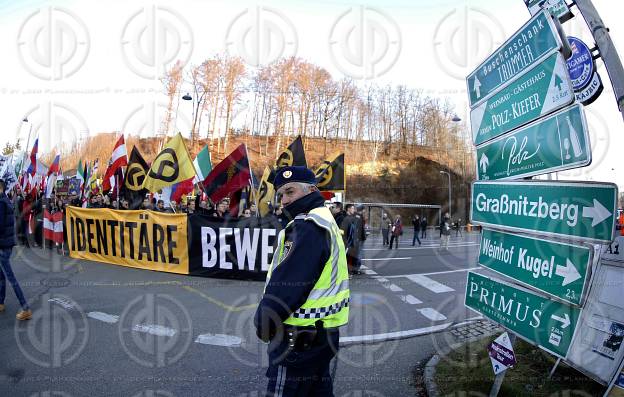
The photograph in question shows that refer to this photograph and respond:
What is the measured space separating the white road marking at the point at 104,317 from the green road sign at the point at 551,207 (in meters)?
4.82

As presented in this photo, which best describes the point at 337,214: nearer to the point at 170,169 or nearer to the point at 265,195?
the point at 265,195

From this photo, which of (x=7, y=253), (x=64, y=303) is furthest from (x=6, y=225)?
(x=64, y=303)

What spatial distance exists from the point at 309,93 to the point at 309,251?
4526 cm

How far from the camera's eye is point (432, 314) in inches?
243

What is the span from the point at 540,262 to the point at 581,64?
2.53m

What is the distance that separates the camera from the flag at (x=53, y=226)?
441 inches

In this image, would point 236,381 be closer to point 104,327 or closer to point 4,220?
point 104,327

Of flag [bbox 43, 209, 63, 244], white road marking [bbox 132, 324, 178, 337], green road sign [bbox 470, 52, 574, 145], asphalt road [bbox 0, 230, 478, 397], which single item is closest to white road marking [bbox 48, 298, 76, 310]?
asphalt road [bbox 0, 230, 478, 397]

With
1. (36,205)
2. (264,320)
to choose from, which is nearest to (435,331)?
(264,320)

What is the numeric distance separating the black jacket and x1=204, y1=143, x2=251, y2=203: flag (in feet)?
13.6

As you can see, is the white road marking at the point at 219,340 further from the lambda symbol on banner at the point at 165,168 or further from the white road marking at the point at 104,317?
the lambda symbol on banner at the point at 165,168

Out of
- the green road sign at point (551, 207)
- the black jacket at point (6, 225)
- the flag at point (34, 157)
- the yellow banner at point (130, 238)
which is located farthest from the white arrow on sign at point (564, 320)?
the flag at point (34, 157)

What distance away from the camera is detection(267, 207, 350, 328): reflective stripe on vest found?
2129 millimetres

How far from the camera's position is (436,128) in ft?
188
